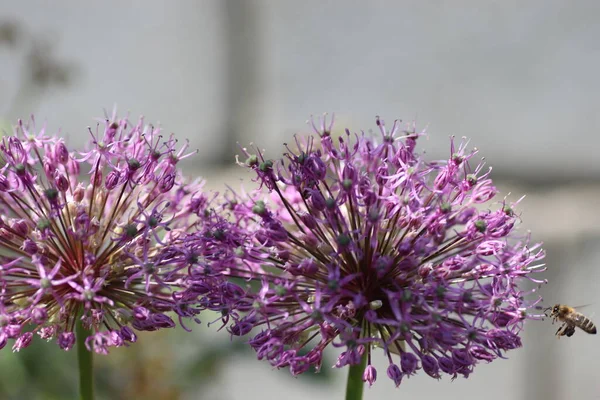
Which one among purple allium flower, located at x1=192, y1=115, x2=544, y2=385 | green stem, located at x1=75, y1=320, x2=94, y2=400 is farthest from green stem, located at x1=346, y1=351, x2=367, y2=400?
green stem, located at x1=75, y1=320, x2=94, y2=400

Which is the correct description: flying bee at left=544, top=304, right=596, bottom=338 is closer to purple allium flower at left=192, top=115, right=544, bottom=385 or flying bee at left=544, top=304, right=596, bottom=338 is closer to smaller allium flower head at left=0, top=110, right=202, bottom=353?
purple allium flower at left=192, top=115, right=544, bottom=385

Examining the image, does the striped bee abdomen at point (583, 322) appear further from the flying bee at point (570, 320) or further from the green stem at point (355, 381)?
the green stem at point (355, 381)

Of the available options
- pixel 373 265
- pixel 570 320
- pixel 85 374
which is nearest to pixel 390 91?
pixel 570 320

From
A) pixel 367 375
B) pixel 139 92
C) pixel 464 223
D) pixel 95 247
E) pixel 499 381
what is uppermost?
pixel 139 92

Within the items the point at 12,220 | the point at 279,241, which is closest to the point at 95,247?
the point at 12,220

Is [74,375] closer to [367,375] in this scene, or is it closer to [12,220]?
[12,220]

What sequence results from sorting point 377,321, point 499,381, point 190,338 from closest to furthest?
point 377,321 → point 190,338 → point 499,381
